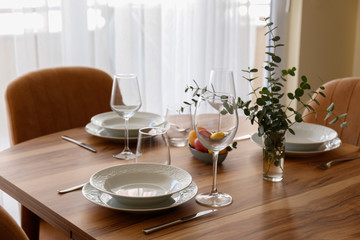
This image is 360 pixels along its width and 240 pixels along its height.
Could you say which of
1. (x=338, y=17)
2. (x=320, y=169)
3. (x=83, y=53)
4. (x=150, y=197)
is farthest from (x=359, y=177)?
(x=338, y=17)

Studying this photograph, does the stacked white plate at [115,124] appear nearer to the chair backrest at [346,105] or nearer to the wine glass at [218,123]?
the wine glass at [218,123]

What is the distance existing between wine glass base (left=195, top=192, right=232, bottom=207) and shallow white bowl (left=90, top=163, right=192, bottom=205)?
5cm

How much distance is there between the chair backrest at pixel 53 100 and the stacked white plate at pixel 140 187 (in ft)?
2.58

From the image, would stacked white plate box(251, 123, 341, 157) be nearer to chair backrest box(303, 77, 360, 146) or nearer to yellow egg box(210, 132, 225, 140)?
A: chair backrest box(303, 77, 360, 146)

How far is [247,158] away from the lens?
1507 millimetres

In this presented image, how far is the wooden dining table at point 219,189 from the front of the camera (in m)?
1.05

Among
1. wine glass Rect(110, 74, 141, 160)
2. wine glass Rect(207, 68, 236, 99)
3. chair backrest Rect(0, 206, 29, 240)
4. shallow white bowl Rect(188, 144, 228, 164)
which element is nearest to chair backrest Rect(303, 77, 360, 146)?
wine glass Rect(207, 68, 236, 99)

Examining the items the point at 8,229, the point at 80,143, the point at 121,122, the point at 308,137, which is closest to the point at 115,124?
the point at 121,122

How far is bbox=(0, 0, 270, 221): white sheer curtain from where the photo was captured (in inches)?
96.1

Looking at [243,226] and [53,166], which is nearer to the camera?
[243,226]

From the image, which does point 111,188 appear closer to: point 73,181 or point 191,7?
point 73,181

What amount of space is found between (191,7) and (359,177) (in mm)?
1970

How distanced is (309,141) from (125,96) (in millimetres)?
599

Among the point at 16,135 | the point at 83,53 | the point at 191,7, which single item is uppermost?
the point at 191,7
